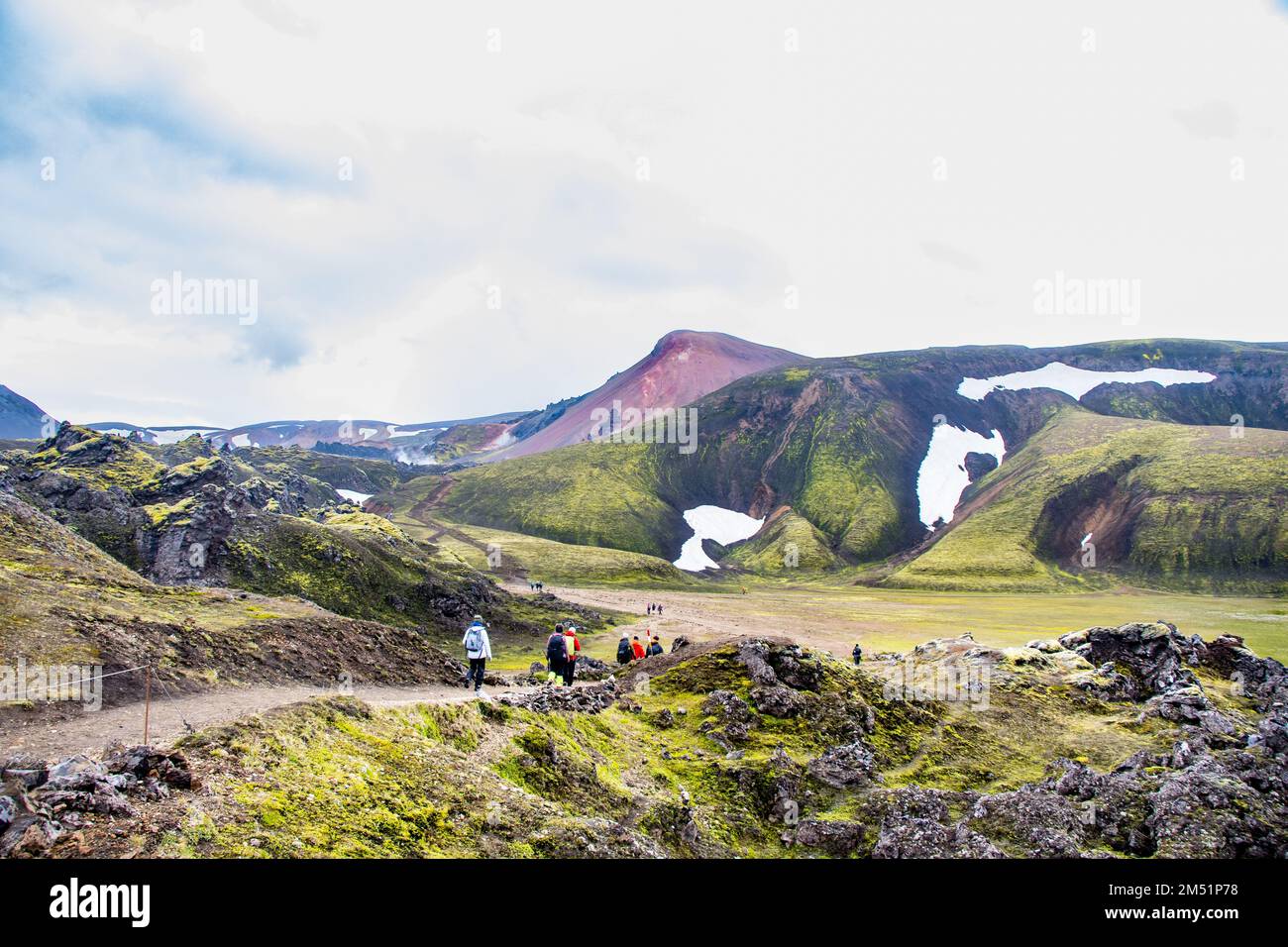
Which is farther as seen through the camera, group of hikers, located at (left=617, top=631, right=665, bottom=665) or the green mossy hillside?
the green mossy hillside

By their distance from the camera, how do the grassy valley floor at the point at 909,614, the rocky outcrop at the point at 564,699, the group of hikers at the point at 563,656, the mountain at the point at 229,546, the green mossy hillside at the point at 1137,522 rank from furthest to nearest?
1. the green mossy hillside at the point at 1137,522
2. the grassy valley floor at the point at 909,614
3. the mountain at the point at 229,546
4. the group of hikers at the point at 563,656
5. the rocky outcrop at the point at 564,699

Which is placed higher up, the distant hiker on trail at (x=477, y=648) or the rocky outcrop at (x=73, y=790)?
the rocky outcrop at (x=73, y=790)

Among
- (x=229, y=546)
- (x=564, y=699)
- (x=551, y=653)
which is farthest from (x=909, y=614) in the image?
(x=564, y=699)

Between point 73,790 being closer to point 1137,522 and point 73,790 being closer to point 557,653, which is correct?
point 557,653

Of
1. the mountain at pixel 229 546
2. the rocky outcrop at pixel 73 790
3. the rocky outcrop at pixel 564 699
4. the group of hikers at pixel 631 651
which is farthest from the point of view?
the mountain at pixel 229 546

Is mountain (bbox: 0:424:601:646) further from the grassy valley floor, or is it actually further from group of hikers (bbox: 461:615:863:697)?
group of hikers (bbox: 461:615:863:697)

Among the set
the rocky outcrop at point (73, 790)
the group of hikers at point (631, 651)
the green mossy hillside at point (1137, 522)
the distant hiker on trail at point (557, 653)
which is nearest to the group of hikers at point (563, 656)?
the distant hiker on trail at point (557, 653)

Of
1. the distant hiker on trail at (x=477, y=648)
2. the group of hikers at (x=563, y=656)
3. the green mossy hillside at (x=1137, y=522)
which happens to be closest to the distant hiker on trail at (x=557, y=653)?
the group of hikers at (x=563, y=656)

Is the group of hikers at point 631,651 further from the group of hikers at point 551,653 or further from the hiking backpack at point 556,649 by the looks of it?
the hiking backpack at point 556,649

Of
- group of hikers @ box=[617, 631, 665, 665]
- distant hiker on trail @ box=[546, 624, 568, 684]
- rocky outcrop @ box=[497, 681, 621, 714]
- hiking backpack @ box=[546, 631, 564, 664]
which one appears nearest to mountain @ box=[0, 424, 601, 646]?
group of hikers @ box=[617, 631, 665, 665]

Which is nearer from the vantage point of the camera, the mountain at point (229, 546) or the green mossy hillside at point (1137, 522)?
the mountain at point (229, 546)
